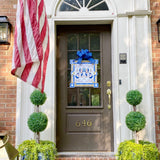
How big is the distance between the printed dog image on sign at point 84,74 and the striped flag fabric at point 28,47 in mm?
1643

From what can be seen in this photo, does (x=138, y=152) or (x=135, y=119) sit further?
(x=135, y=119)

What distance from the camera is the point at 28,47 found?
196 centimetres

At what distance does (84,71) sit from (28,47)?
1882mm

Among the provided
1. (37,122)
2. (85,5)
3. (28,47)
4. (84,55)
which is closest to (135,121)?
(37,122)

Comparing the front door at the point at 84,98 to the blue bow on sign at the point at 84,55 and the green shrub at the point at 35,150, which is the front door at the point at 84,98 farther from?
the green shrub at the point at 35,150

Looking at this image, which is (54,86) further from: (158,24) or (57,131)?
(158,24)

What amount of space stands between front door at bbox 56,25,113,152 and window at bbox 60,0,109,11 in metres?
0.32

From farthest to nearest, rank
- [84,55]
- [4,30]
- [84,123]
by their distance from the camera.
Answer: [84,55], [84,123], [4,30]

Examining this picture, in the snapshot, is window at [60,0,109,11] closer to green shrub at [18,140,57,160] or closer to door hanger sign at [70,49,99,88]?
door hanger sign at [70,49,99,88]

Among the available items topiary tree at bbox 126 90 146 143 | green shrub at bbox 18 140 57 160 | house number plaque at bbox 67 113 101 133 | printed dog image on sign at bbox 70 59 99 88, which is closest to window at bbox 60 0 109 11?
printed dog image on sign at bbox 70 59 99 88

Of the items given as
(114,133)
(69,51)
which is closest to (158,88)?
(114,133)

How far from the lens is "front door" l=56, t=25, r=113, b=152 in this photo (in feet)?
11.9

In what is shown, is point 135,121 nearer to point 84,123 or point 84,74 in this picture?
→ point 84,123

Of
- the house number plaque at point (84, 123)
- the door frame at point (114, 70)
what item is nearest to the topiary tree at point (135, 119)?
the door frame at point (114, 70)
